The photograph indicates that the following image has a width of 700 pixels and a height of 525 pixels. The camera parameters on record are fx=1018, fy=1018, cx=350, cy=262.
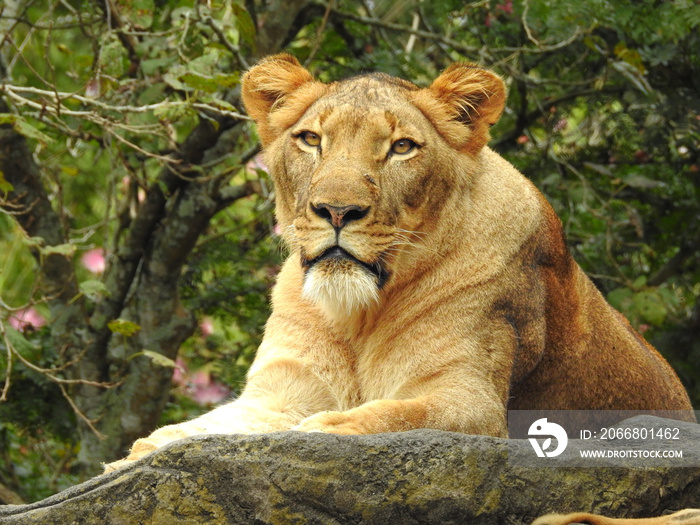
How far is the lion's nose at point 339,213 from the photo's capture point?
147 inches

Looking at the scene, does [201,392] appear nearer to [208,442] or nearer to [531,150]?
[531,150]

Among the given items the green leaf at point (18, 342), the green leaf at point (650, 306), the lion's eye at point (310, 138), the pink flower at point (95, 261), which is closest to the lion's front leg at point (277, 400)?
the lion's eye at point (310, 138)

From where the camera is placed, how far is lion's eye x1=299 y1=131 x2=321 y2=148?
4.24 meters

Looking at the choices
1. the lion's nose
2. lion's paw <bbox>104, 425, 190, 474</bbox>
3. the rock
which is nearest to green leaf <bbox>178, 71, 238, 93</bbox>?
the lion's nose

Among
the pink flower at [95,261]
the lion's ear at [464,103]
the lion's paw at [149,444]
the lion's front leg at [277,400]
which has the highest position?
the lion's ear at [464,103]

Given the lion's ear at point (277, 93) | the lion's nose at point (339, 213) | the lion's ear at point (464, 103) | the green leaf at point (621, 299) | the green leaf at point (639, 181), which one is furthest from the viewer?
the green leaf at point (639, 181)

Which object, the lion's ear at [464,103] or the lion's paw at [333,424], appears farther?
the lion's ear at [464,103]

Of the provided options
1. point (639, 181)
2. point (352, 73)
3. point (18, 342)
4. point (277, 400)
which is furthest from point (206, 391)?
point (277, 400)

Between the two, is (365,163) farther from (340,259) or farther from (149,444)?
(149,444)

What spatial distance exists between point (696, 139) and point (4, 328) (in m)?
4.98

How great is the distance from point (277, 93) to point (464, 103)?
0.88 m

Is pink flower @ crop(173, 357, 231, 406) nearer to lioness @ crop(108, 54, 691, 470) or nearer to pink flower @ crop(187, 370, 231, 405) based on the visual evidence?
pink flower @ crop(187, 370, 231, 405)

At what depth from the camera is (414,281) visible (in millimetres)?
4172

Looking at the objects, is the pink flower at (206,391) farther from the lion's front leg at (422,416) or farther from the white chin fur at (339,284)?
the lion's front leg at (422,416)
